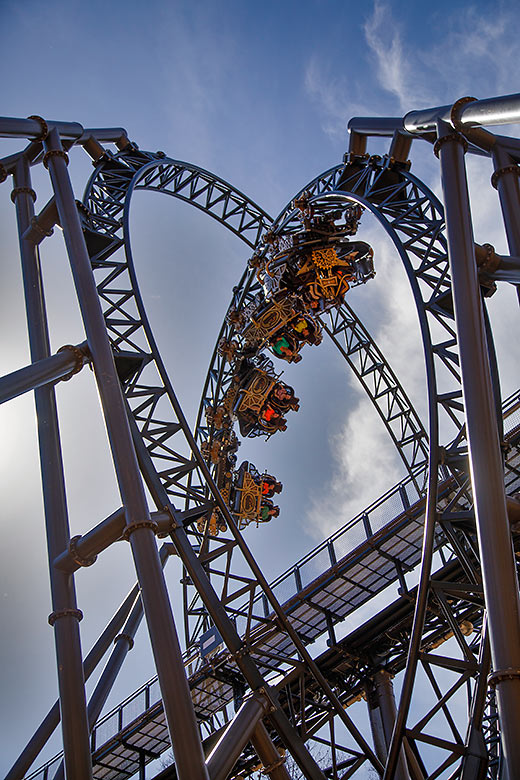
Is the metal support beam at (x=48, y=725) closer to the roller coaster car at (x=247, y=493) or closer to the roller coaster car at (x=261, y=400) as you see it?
the roller coaster car at (x=247, y=493)

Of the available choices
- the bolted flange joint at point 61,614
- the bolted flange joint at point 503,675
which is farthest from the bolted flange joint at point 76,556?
the bolted flange joint at point 503,675

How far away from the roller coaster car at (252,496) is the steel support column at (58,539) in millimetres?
9186

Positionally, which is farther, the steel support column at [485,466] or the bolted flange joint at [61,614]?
the bolted flange joint at [61,614]

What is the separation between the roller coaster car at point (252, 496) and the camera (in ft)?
64.8

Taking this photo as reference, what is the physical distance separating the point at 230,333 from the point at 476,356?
13497 mm

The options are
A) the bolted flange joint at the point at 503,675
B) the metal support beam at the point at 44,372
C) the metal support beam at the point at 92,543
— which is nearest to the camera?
the bolted flange joint at the point at 503,675

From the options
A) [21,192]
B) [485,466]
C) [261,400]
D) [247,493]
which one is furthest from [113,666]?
[261,400]

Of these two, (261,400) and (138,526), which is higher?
(261,400)

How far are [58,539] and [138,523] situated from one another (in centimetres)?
133

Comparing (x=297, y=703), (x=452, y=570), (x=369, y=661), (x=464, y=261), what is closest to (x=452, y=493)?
(x=452, y=570)

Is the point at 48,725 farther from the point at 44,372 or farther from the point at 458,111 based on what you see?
the point at 458,111

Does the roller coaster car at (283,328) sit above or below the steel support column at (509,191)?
above

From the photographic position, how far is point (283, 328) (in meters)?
19.4

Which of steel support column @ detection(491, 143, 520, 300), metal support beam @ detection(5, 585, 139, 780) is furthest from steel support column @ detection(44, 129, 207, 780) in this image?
steel support column @ detection(491, 143, 520, 300)
